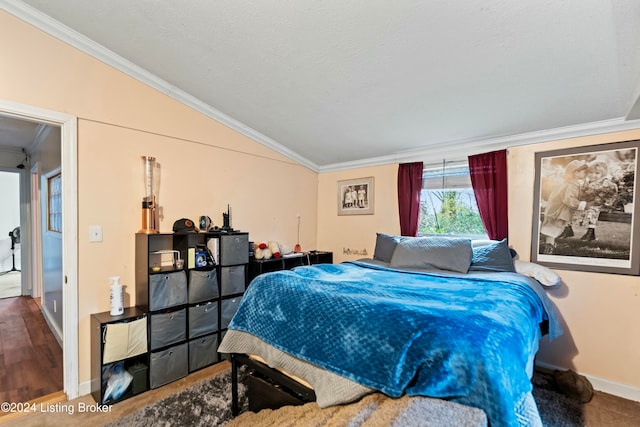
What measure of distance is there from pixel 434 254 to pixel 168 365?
2373 mm

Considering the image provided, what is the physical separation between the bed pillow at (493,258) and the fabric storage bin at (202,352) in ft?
7.67

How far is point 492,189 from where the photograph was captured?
2.77m

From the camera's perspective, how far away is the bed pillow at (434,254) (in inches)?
94.8

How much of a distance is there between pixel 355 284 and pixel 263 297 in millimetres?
596

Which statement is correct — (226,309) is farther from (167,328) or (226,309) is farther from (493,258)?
(493,258)

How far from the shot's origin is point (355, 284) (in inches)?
72.7

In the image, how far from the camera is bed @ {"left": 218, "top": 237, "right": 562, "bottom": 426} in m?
1.03

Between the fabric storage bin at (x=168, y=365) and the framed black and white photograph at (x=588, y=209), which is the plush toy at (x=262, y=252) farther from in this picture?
the framed black and white photograph at (x=588, y=209)

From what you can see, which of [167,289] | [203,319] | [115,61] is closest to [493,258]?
Result: [203,319]

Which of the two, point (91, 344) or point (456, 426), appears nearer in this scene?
point (456, 426)

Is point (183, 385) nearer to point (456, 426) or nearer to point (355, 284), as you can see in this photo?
point (355, 284)

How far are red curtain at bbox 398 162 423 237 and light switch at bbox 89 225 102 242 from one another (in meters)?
2.89

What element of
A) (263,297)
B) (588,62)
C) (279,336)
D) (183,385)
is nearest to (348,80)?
(588,62)

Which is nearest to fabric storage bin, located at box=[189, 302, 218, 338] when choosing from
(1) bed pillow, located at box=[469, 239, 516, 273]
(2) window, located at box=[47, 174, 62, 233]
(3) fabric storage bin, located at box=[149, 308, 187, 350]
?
(3) fabric storage bin, located at box=[149, 308, 187, 350]
